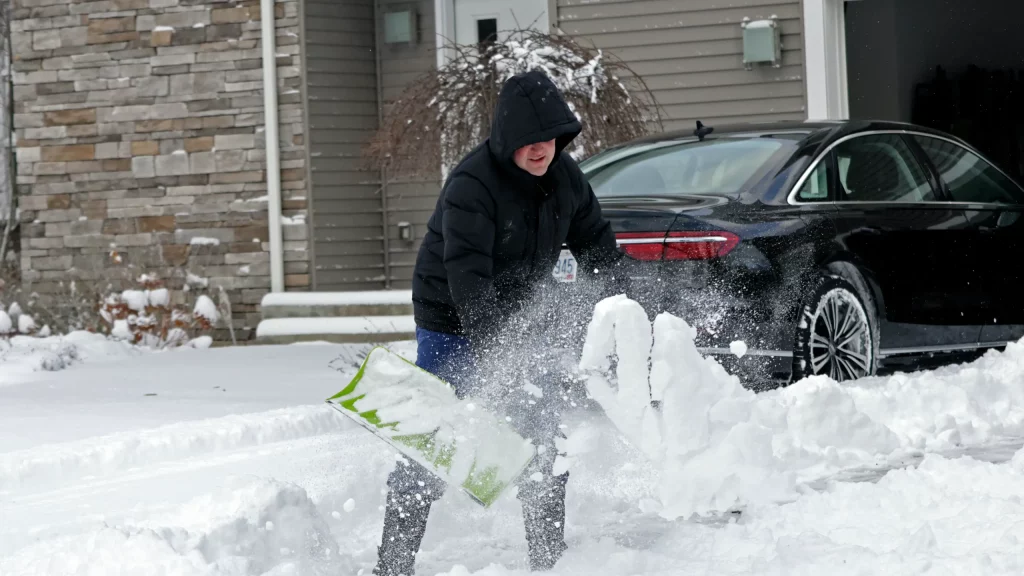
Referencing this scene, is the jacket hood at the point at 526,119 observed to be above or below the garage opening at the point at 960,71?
below

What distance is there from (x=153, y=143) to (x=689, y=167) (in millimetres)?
7466

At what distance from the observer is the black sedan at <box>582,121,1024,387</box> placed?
6.09 meters

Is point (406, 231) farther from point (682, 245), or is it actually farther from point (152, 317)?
point (682, 245)

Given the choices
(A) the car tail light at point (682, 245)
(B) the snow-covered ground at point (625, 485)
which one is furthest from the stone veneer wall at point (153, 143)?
(A) the car tail light at point (682, 245)

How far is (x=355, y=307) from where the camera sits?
1179 centimetres

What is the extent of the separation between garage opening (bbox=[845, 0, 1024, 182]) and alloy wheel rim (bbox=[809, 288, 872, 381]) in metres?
9.10

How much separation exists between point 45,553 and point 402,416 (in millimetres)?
1106

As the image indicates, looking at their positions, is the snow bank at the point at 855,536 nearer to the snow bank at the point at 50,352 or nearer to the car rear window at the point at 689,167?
the car rear window at the point at 689,167

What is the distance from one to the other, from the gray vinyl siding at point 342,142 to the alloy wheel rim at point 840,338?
6780 millimetres

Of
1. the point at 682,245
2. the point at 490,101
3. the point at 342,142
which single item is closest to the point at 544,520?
the point at 682,245

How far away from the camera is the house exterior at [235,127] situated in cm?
1253

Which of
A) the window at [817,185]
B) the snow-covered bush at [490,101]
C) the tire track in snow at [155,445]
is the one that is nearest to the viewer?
the tire track in snow at [155,445]

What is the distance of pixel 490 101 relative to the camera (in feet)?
32.8

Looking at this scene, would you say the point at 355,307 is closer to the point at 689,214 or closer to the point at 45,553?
the point at 689,214
